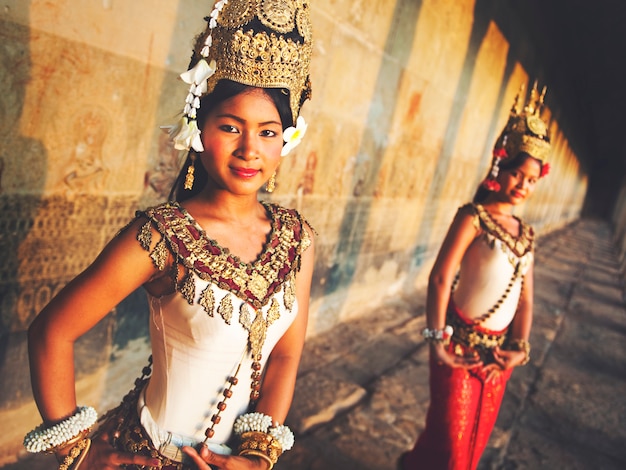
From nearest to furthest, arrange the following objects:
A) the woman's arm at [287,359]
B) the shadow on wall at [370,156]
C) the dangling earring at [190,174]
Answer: the dangling earring at [190,174], the woman's arm at [287,359], the shadow on wall at [370,156]

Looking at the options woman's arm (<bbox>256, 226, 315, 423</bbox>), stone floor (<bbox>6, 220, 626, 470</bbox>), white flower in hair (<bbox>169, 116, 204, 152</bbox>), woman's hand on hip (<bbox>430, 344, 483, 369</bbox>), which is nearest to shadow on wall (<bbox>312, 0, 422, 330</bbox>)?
stone floor (<bbox>6, 220, 626, 470</bbox>)

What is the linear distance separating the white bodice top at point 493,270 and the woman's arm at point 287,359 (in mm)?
1176

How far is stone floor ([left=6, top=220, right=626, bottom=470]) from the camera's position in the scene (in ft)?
9.52

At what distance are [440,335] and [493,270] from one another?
421 millimetres

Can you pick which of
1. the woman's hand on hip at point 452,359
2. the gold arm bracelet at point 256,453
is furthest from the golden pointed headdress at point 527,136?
the gold arm bracelet at point 256,453

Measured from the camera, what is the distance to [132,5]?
194cm

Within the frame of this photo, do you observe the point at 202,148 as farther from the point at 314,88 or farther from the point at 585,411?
the point at 585,411

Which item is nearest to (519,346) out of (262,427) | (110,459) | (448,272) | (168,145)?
(448,272)

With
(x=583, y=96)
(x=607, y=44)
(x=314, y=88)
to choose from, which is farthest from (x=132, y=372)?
(x=583, y=96)

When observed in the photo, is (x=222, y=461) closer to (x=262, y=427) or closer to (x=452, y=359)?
(x=262, y=427)

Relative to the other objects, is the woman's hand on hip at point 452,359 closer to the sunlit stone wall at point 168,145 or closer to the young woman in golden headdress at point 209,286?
the young woman in golden headdress at point 209,286

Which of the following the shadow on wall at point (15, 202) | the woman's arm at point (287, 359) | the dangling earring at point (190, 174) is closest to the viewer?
the dangling earring at point (190, 174)

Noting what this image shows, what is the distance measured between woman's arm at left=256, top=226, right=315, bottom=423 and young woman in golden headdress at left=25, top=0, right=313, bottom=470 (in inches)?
0.9

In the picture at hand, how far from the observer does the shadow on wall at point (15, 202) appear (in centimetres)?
163
